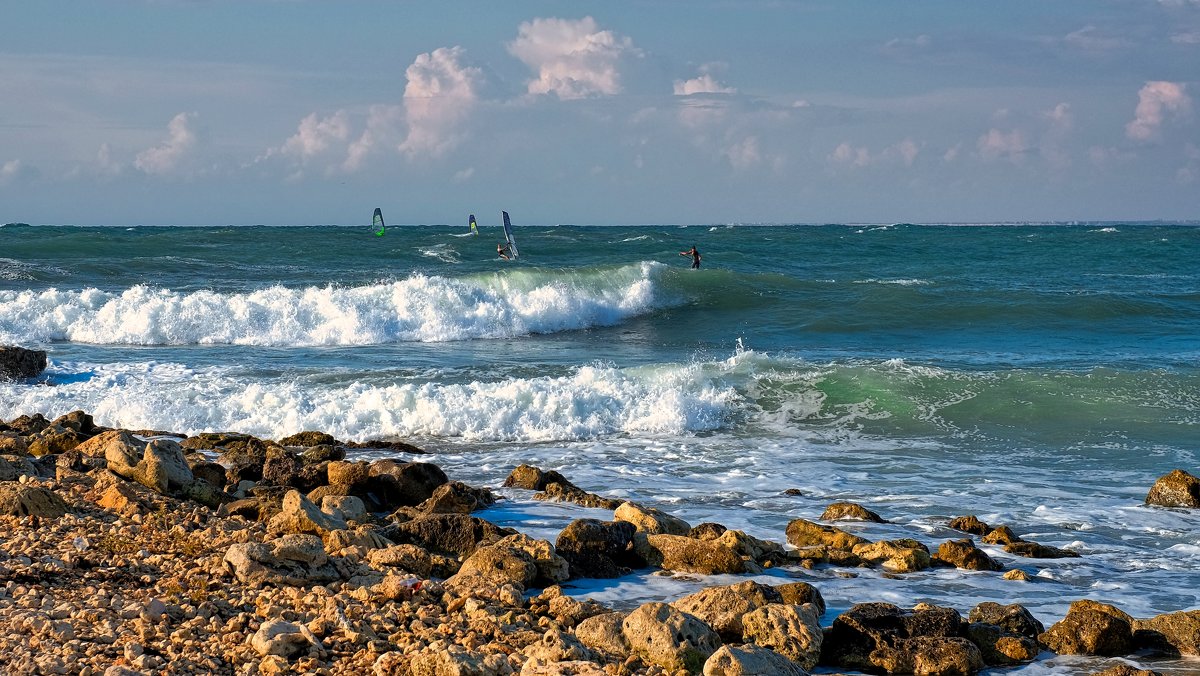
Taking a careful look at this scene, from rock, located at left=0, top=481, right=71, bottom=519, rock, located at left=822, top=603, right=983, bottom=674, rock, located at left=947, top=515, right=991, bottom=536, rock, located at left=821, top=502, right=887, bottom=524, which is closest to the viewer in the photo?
rock, located at left=822, top=603, right=983, bottom=674

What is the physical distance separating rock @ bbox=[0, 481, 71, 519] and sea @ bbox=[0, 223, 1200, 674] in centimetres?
311

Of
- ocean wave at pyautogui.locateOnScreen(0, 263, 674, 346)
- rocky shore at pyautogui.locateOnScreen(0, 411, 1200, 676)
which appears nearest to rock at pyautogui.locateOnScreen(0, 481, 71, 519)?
rocky shore at pyautogui.locateOnScreen(0, 411, 1200, 676)

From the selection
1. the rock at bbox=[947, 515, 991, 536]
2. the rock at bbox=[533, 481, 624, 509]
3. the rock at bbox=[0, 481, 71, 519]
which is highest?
the rock at bbox=[0, 481, 71, 519]

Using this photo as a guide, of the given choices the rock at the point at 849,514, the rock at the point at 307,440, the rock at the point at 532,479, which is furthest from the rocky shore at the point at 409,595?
the rock at the point at 307,440

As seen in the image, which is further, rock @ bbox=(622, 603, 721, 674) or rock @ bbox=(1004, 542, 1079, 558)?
rock @ bbox=(1004, 542, 1079, 558)

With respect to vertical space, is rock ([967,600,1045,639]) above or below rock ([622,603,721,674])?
below

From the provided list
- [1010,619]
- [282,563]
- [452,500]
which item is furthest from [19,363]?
[1010,619]

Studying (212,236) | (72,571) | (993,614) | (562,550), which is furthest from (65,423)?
(212,236)

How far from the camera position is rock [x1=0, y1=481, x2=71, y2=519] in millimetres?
6957

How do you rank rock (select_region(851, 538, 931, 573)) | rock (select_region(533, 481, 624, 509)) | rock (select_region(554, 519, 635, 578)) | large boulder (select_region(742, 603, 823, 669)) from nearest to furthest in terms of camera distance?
large boulder (select_region(742, 603, 823, 669))
rock (select_region(554, 519, 635, 578))
rock (select_region(851, 538, 931, 573))
rock (select_region(533, 481, 624, 509))

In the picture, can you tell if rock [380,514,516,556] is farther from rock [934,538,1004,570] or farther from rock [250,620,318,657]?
rock [934,538,1004,570]

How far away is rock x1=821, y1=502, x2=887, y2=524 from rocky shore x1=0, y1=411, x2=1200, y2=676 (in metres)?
0.75

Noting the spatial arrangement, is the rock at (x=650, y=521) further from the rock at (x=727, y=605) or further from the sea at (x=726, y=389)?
the rock at (x=727, y=605)

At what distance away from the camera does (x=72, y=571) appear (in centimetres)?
596
